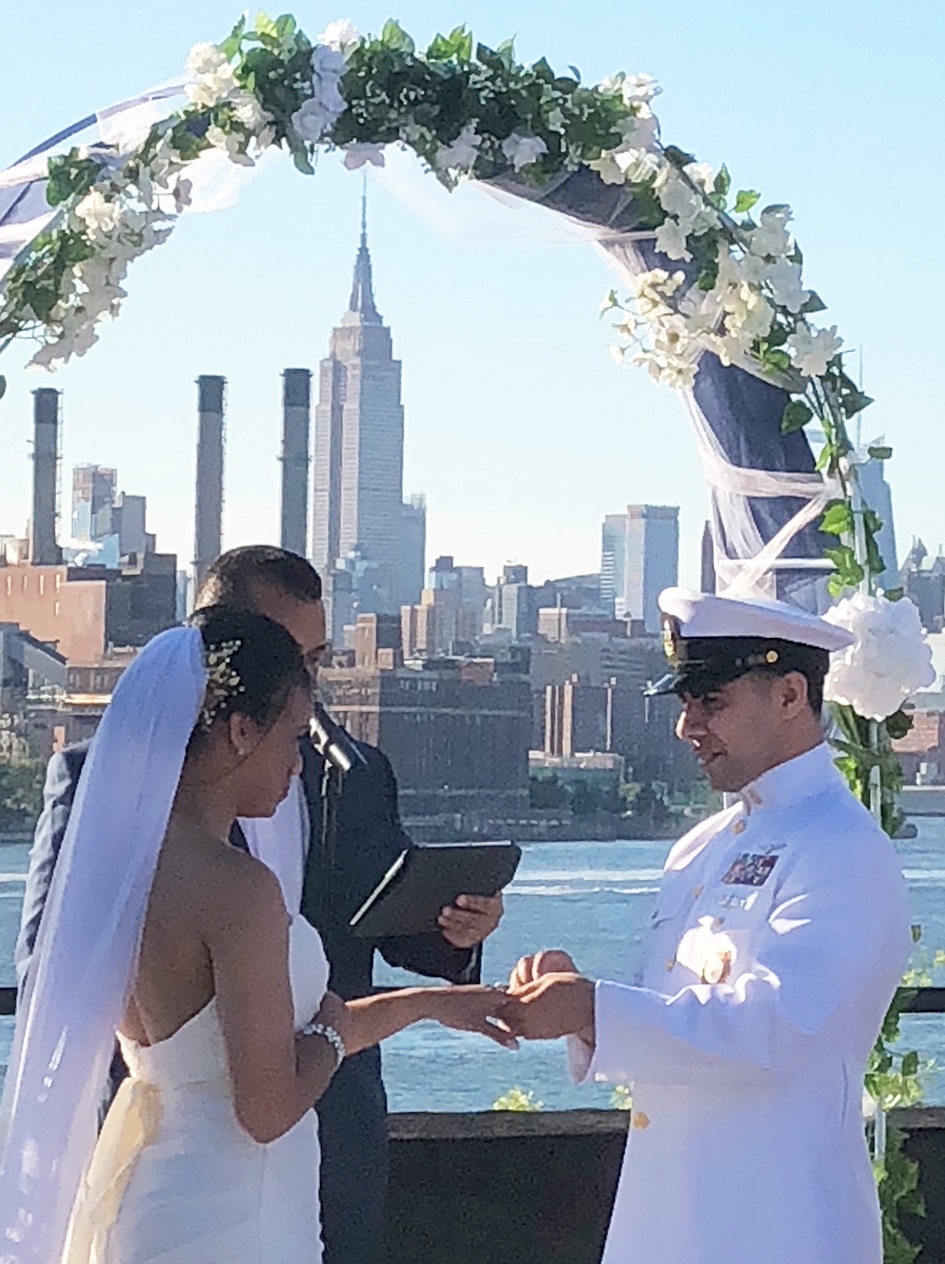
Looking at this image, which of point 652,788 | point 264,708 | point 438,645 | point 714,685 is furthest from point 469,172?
point 438,645

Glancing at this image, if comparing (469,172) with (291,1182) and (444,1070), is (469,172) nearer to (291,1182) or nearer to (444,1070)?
(291,1182)

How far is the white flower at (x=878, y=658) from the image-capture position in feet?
11.6

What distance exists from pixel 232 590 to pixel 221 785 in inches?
28.6

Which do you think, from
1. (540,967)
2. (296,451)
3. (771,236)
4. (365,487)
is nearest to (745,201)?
(771,236)

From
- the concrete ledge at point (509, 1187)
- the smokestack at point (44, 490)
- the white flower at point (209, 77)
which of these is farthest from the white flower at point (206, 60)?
the smokestack at point (44, 490)

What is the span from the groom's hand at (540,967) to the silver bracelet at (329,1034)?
443 mm

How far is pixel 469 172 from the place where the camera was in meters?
3.64

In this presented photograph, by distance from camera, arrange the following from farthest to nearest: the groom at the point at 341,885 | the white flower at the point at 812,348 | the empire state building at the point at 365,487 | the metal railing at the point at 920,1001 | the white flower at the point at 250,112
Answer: the empire state building at the point at 365,487
the metal railing at the point at 920,1001
the white flower at the point at 812,348
the white flower at the point at 250,112
the groom at the point at 341,885

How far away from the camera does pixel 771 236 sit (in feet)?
12.0

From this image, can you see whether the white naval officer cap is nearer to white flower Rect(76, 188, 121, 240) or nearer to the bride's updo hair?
the bride's updo hair

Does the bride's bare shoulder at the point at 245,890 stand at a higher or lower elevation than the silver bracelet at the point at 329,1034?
higher

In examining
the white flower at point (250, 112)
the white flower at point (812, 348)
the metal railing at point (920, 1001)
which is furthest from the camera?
the metal railing at point (920, 1001)

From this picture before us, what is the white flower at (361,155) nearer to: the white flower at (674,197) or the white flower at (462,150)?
the white flower at (462,150)

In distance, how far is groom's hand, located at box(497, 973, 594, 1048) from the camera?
2.74 meters
